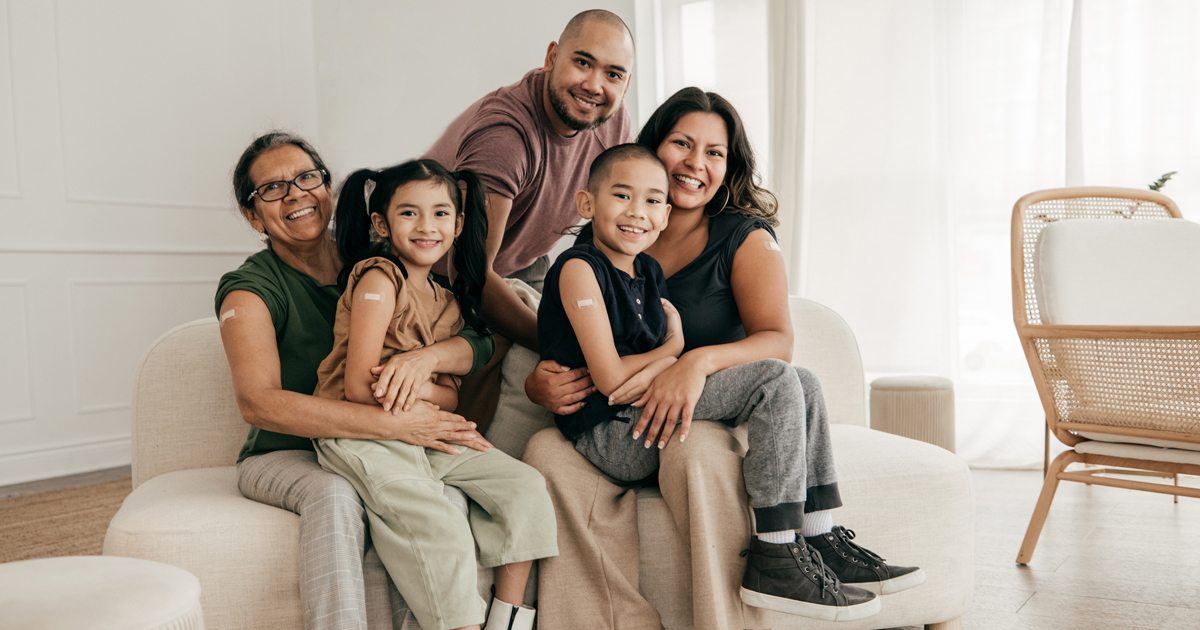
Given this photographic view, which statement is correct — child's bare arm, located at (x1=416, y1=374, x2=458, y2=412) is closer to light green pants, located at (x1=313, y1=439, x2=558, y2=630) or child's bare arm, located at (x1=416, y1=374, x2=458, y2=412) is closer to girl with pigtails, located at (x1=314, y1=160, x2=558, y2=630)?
girl with pigtails, located at (x1=314, y1=160, x2=558, y2=630)

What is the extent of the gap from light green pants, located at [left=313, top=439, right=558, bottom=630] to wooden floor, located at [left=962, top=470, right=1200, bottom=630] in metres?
1.10

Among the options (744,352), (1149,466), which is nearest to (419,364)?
(744,352)

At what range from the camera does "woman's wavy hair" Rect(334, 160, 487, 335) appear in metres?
1.58

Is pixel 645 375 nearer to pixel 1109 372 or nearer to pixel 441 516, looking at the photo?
pixel 441 516

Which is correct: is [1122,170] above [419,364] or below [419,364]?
above

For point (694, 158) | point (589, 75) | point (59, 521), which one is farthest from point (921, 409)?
point (59, 521)

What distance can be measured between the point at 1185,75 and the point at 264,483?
3561 millimetres

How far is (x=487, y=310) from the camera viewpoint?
5.93 ft

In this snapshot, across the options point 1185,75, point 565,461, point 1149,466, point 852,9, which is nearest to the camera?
point 565,461

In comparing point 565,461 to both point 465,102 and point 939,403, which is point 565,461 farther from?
point 465,102

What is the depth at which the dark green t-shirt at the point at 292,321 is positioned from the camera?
1.49m

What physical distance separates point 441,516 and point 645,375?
439 millimetres

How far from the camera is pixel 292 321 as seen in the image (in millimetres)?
1530

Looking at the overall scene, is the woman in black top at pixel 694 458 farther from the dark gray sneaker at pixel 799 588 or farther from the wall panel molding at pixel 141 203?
the wall panel molding at pixel 141 203
